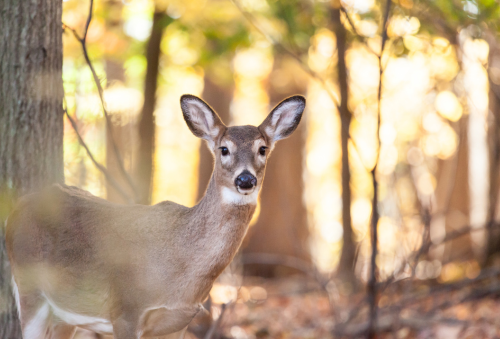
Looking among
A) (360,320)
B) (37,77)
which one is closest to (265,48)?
(360,320)

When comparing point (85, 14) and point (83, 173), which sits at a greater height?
point (85, 14)

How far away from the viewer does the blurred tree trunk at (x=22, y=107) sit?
434 cm

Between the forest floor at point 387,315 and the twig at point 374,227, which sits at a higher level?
the twig at point 374,227

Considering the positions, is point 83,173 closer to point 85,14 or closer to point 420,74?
point 85,14

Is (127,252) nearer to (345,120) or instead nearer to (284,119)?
(284,119)

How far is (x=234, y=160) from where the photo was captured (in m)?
4.13

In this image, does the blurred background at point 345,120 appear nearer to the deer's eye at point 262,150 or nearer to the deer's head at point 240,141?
the deer's head at point 240,141

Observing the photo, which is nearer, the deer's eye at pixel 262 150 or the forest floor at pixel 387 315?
the deer's eye at pixel 262 150

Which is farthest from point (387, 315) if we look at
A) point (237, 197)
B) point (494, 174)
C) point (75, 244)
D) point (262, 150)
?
point (75, 244)

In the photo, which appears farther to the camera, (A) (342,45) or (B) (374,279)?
(A) (342,45)

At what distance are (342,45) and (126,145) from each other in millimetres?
3300

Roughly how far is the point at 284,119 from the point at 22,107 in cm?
217

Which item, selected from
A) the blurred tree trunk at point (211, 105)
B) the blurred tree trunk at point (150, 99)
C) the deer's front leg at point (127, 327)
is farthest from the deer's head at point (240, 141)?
the blurred tree trunk at point (211, 105)

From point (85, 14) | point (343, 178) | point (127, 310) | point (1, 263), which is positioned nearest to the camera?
point (127, 310)
